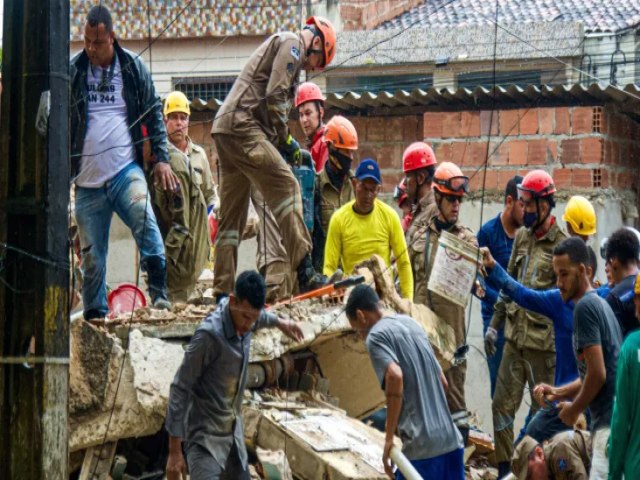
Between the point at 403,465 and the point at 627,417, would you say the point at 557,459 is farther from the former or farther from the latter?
the point at 627,417

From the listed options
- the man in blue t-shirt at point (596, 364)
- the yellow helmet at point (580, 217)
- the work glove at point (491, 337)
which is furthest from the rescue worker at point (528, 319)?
the man in blue t-shirt at point (596, 364)

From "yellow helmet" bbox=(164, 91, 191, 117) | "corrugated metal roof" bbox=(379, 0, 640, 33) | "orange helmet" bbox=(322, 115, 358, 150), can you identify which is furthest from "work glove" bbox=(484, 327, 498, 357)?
"corrugated metal roof" bbox=(379, 0, 640, 33)

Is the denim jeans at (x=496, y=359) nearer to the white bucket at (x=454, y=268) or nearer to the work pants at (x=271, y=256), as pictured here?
the white bucket at (x=454, y=268)

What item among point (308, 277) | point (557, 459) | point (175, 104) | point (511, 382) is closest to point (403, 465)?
point (557, 459)

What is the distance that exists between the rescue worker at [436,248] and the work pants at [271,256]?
3.56ft

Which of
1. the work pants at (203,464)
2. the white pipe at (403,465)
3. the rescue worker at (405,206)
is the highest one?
the rescue worker at (405,206)

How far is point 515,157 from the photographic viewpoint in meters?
13.2

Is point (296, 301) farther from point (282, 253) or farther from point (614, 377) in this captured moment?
point (614, 377)

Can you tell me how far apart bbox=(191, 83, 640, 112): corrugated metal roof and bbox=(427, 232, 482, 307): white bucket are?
3611 millimetres

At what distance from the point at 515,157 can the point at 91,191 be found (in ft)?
16.0

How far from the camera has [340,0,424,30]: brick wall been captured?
22.0 metres

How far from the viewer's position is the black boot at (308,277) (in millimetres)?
9969

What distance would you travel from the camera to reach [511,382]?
33.8 feet

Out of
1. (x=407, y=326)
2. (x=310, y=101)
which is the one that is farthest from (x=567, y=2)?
(x=407, y=326)
